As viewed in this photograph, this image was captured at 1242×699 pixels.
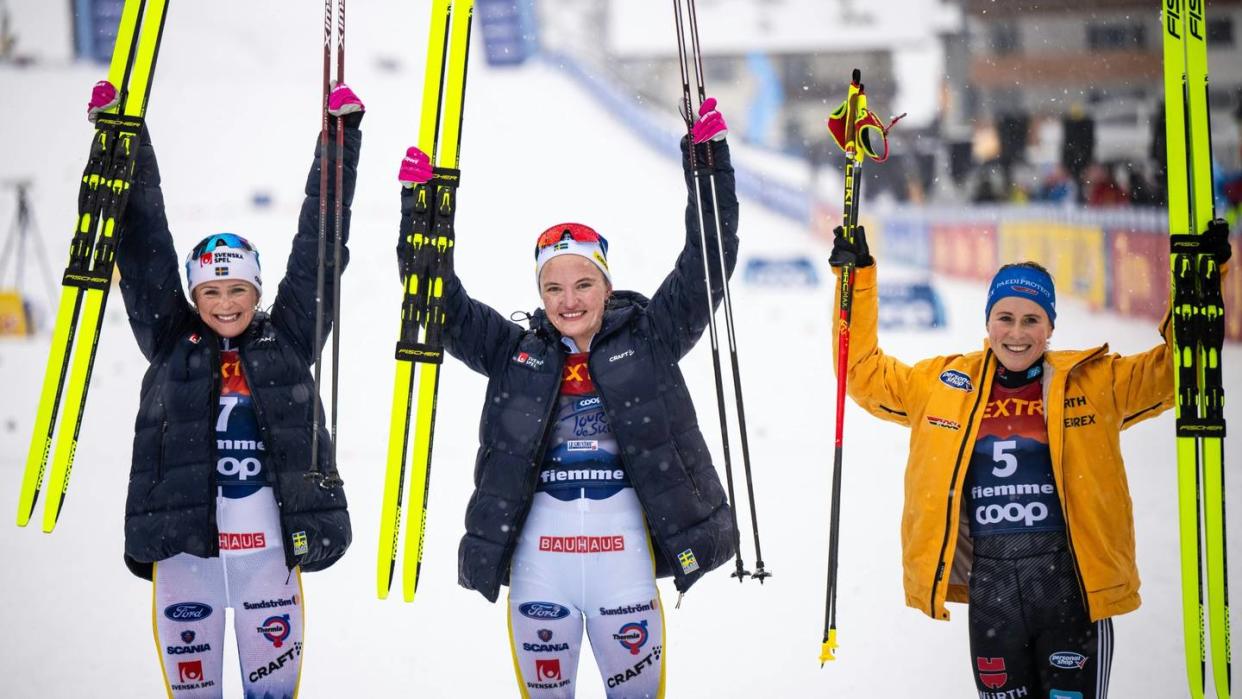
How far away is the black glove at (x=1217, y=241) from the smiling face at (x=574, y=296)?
5.07 feet

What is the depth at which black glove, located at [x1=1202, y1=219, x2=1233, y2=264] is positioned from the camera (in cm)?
301

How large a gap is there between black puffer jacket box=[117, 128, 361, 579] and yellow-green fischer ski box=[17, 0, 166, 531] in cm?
6

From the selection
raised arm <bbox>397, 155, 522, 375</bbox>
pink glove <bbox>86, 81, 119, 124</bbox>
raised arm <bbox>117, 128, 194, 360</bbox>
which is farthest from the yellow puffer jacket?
pink glove <bbox>86, 81, 119, 124</bbox>

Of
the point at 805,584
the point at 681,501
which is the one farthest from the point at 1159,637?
the point at 681,501

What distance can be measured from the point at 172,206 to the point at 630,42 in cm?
2238

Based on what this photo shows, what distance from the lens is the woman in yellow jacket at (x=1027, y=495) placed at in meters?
2.84

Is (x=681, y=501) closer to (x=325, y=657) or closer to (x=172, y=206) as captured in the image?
(x=325, y=657)

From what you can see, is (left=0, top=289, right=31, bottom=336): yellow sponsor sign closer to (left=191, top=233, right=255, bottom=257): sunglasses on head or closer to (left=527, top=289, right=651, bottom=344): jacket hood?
(left=191, top=233, right=255, bottom=257): sunglasses on head

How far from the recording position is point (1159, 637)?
4461mm

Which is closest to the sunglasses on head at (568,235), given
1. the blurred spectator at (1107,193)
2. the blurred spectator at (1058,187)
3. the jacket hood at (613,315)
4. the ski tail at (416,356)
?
the jacket hood at (613,315)

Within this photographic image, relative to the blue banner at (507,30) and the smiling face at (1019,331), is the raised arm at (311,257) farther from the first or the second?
the blue banner at (507,30)

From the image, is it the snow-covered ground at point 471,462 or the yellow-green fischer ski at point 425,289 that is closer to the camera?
the yellow-green fischer ski at point 425,289

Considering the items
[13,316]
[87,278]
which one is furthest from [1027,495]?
[13,316]

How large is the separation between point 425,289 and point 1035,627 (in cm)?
174
